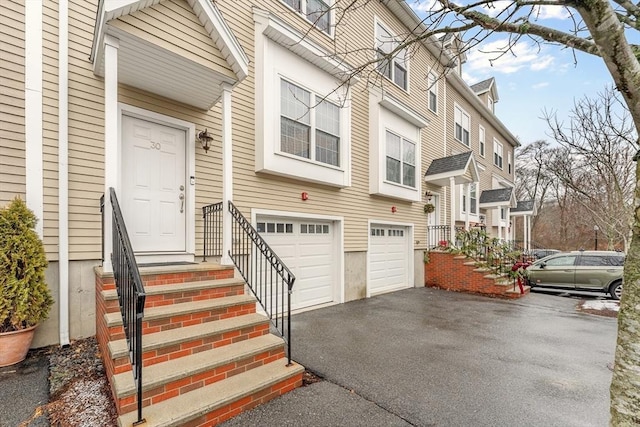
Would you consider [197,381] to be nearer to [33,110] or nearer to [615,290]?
[33,110]

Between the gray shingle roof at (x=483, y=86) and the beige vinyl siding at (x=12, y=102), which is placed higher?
the gray shingle roof at (x=483, y=86)

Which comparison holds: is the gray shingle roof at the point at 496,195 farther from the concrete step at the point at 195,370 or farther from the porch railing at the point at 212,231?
the concrete step at the point at 195,370

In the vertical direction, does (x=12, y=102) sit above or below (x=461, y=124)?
below

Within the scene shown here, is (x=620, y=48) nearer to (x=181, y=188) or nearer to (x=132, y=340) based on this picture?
(x=132, y=340)

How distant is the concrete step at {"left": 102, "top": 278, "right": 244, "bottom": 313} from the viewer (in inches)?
121


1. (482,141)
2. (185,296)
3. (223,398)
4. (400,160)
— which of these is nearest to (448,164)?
(400,160)

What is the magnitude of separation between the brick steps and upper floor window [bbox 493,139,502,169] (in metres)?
18.4

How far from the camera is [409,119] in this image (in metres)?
9.41

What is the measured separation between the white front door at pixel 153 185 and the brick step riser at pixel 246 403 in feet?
8.55

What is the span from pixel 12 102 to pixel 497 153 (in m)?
20.6

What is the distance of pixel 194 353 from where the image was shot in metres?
3.01

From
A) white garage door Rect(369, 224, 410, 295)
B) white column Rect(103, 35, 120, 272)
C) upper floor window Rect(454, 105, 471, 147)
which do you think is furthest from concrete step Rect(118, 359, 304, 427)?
upper floor window Rect(454, 105, 471, 147)

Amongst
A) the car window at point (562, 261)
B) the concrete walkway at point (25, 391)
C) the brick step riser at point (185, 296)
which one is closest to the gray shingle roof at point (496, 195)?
the car window at point (562, 261)

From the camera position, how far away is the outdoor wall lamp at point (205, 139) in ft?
15.9
